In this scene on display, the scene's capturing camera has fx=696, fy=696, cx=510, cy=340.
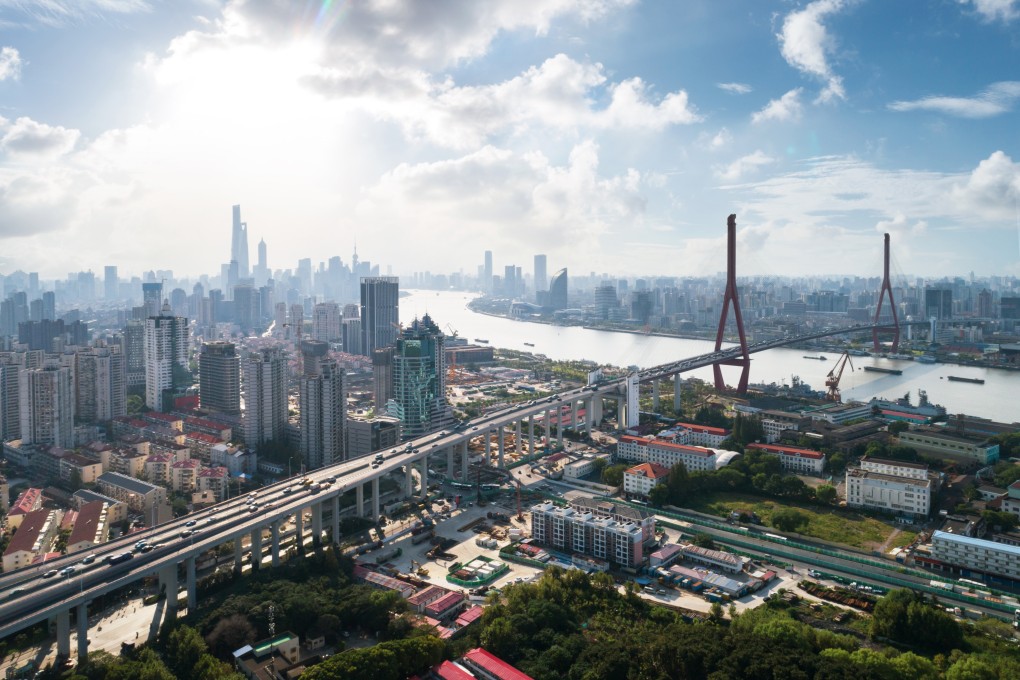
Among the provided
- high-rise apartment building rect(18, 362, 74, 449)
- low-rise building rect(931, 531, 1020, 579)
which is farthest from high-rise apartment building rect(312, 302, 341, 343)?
low-rise building rect(931, 531, 1020, 579)

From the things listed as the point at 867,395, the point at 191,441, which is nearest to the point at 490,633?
the point at 191,441

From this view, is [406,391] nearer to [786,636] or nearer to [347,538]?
[347,538]

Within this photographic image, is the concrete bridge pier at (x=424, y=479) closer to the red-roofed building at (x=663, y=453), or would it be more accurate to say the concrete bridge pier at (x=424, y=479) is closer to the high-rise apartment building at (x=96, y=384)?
the red-roofed building at (x=663, y=453)

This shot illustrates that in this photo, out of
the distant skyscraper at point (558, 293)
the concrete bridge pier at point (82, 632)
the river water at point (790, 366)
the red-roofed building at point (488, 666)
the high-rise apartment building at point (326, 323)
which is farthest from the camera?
the distant skyscraper at point (558, 293)

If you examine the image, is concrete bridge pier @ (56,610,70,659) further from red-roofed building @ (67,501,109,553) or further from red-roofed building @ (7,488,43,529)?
red-roofed building @ (7,488,43,529)

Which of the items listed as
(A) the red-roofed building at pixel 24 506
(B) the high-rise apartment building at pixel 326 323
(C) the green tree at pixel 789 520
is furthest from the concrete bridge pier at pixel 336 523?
(B) the high-rise apartment building at pixel 326 323

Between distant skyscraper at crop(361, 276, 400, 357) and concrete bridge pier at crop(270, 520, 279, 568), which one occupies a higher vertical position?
distant skyscraper at crop(361, 276, 400, 357)
